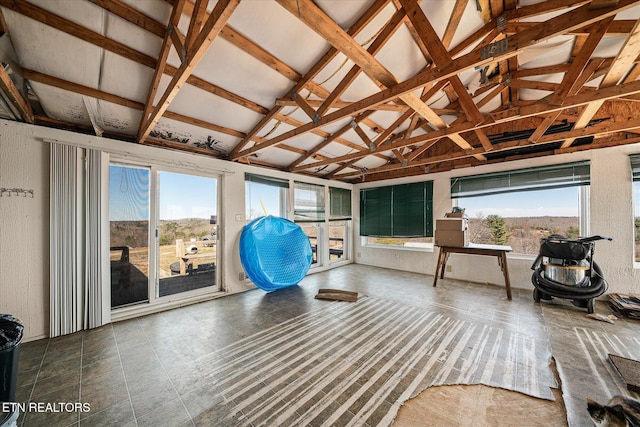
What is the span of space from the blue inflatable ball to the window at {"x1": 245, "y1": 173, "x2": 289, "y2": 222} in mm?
405

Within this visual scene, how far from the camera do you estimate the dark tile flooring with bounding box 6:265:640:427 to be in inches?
63.8

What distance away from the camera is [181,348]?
7.82 feet

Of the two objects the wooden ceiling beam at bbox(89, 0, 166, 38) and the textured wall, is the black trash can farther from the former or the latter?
the wooden ceiling beam at bbox(89, 0, 166, 38)

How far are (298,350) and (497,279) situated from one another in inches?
174

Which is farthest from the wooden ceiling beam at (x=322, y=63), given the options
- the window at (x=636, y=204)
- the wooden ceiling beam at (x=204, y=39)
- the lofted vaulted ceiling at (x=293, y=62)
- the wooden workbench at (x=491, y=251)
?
the window at (x=636, y=204)

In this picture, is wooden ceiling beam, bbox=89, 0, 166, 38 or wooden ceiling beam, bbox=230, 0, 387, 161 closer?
wooden ceiling beam, bbox=89, 0, 166, 38

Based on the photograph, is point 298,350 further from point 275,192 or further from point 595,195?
point 595,195

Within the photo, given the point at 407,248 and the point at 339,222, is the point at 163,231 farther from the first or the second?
the point at 407,248

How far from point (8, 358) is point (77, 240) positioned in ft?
5.48

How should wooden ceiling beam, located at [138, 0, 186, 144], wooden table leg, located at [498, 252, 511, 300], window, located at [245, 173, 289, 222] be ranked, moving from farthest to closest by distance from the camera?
window, located at [245, 173, 289, 222] → wooden table leg, located at [498, 252, 511, 300] → wooden ceiling beam, located at [138, 0, 186, 144]

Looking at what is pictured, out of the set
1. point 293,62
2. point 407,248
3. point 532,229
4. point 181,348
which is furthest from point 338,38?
point 407,248

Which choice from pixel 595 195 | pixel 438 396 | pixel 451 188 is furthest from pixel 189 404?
pixel 595 195

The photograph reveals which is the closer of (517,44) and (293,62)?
(517,44)

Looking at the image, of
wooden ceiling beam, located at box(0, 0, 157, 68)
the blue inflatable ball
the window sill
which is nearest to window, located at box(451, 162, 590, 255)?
the window sill
